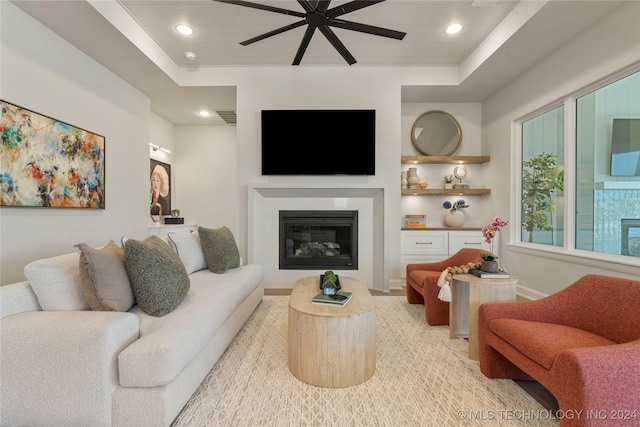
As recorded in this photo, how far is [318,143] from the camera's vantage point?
385 cm

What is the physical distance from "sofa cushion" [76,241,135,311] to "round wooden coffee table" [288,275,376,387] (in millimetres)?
1003

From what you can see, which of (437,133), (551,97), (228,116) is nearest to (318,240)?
(437,133)

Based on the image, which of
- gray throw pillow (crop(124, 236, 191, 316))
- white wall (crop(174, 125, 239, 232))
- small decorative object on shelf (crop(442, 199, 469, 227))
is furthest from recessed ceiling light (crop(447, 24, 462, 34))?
white wall (crop(174, 125, 239, 232))

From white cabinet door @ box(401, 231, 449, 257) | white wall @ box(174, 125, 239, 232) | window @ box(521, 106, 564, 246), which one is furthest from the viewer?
white wall @ box(174, 125, 239, 232)

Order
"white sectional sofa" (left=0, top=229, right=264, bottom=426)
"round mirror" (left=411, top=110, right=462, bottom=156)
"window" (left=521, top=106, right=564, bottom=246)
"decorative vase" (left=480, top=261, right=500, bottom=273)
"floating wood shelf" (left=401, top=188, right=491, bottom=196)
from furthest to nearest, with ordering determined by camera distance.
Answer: "round mirror" (left=411, top=110, right=462, bottom=156), "floating wood shelf" (left=401, top=188, right=491, bottom=196), "window" (left=521, top=106, right=564, bottom=246), "decorative vase" (left=480, top=261, right=500, bottom=273), "white sectional sofa" (left=0, top=229, right=264, bottom=426)

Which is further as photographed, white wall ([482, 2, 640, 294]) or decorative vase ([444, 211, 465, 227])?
decorative vase ([444, 211, 465, 227])

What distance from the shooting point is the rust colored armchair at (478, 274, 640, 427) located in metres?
1.12

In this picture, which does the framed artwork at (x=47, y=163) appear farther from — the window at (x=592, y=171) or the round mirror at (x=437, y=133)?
the window at (x=592, y=171)

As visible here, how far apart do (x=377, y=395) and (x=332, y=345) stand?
0.38m

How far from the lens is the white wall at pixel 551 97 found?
2.35 meters

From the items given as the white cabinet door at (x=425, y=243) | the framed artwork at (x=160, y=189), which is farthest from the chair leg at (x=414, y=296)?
the framed artwork at (x=160, y=189)

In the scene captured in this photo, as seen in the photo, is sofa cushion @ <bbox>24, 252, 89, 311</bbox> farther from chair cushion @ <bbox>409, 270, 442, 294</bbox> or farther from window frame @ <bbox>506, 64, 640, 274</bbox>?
window frame @ <bbox>506, 64, 640, 274</bbox>

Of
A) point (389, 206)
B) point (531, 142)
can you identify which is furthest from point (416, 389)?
point (531, 142)

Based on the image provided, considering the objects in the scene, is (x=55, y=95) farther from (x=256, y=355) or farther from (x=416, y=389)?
(x=416, y=389)
